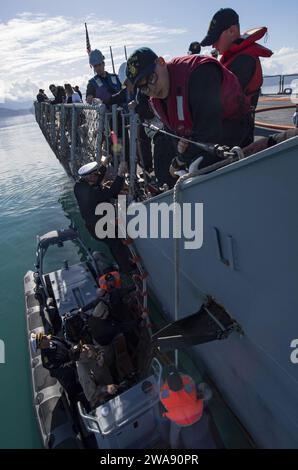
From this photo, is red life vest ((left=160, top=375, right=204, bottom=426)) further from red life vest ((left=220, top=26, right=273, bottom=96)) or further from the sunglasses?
red life vest ((left=220, top=26, right=273, bottom=96))

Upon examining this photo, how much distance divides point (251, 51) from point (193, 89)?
124cm

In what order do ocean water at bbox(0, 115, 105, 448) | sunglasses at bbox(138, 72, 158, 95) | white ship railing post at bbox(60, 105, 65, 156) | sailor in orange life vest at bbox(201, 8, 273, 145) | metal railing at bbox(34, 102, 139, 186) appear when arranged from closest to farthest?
1. sunglasses at bbox(138, 72, 158, 95)
2. sailor in orange life vest at bbox(201, 8, 273, 145)
3. metal railing at bbox(34, 102, 139, 186)
4. ocean water at bbox(0, 115, 105, 448)
5. white ship railing post at bbox(60, 105, 65, 156)

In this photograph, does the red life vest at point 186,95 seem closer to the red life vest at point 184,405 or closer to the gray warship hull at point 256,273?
the gray warship hull at point 256,273

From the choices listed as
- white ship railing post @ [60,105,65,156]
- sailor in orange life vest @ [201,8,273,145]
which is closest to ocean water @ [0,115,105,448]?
white ship railing post @ [60,105,65,156]

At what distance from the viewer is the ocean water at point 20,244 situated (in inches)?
221

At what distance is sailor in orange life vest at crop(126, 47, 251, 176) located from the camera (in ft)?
8.43

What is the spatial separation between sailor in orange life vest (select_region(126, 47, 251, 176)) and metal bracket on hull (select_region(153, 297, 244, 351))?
1.86 meters

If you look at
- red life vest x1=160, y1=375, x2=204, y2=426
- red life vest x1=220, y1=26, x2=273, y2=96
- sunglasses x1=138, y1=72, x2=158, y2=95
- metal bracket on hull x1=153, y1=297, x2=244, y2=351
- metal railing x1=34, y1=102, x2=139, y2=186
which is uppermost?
red life vest x1=220, y1=26, x2=273, y2=96

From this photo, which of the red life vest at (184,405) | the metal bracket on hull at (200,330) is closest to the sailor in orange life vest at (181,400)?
the red life vest at (184,405)

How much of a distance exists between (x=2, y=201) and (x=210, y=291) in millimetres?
18159

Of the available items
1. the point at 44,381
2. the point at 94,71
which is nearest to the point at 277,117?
the point at 94,71

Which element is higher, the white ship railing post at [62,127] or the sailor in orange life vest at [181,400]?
the white ship railing post at [62,127]

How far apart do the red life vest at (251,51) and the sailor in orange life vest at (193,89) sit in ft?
2.21

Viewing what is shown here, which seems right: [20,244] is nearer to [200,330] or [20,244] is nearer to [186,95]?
[200,330]
